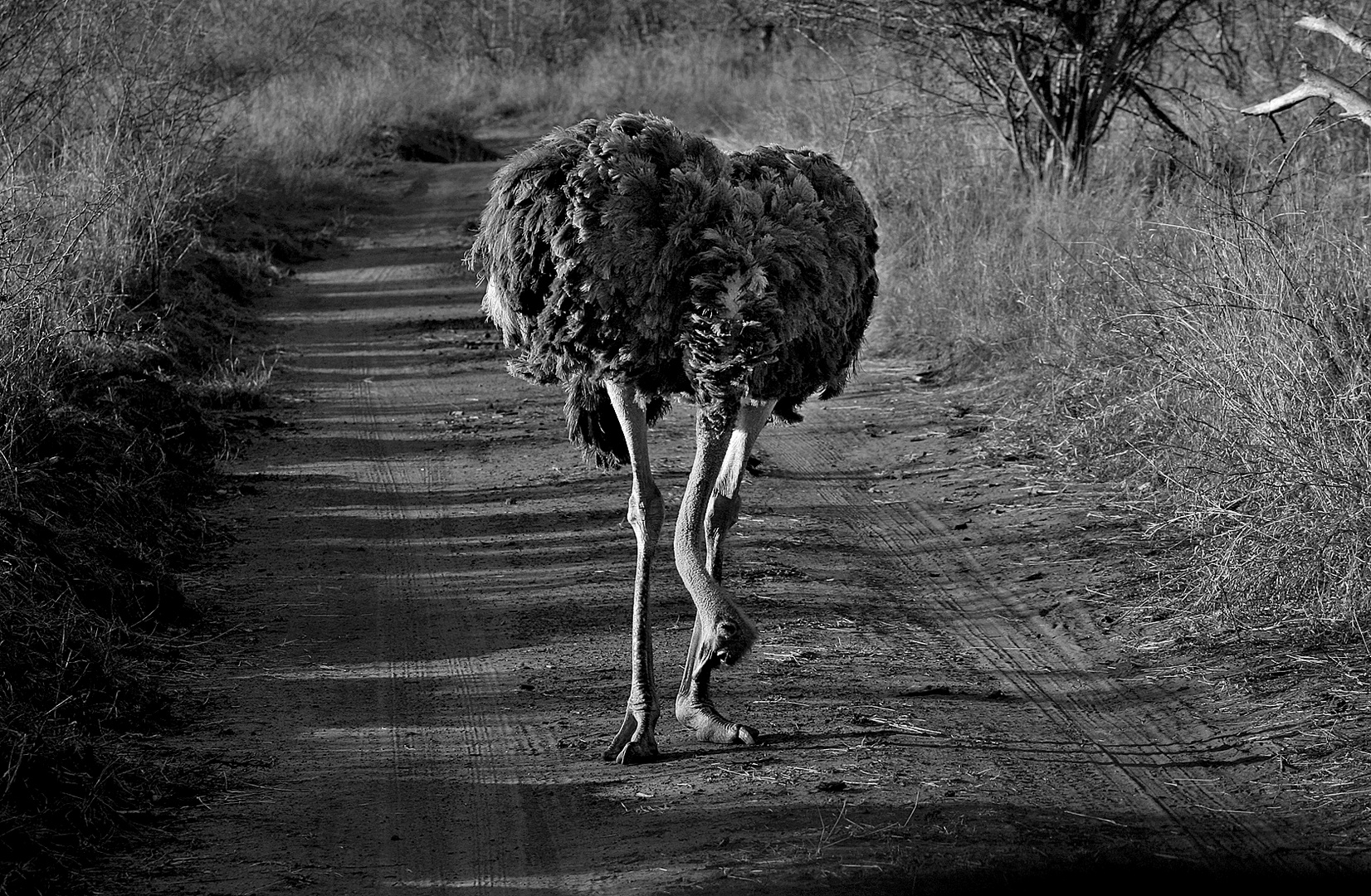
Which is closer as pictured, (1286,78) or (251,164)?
(1286,78)

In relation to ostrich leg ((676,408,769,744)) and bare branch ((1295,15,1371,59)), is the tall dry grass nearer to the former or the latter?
ostrich leg ((676,408,769,744))

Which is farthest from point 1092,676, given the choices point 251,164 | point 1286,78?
point 251,164

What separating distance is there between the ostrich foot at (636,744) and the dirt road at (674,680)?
43mm

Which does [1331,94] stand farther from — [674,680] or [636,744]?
[636,744]

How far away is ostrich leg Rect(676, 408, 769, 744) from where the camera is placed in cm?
373

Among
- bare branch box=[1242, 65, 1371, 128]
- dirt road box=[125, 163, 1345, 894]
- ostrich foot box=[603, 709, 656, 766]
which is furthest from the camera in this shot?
bare branch box=[1242, 65, 1371, 128]

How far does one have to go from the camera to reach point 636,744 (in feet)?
13.4

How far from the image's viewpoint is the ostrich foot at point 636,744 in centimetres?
410

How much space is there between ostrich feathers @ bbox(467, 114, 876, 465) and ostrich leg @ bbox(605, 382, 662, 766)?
10cm

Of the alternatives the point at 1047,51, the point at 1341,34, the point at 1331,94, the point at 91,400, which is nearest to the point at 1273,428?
the point at 1331,94

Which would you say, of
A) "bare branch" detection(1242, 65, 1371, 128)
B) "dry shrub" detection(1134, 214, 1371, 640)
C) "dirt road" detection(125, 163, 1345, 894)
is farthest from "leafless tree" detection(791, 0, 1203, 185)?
"bare branch" detection(1242, 65, 1371, 128)

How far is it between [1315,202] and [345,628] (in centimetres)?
548

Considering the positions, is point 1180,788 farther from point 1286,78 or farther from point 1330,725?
point 1286,78

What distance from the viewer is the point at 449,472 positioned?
23.4 ft
